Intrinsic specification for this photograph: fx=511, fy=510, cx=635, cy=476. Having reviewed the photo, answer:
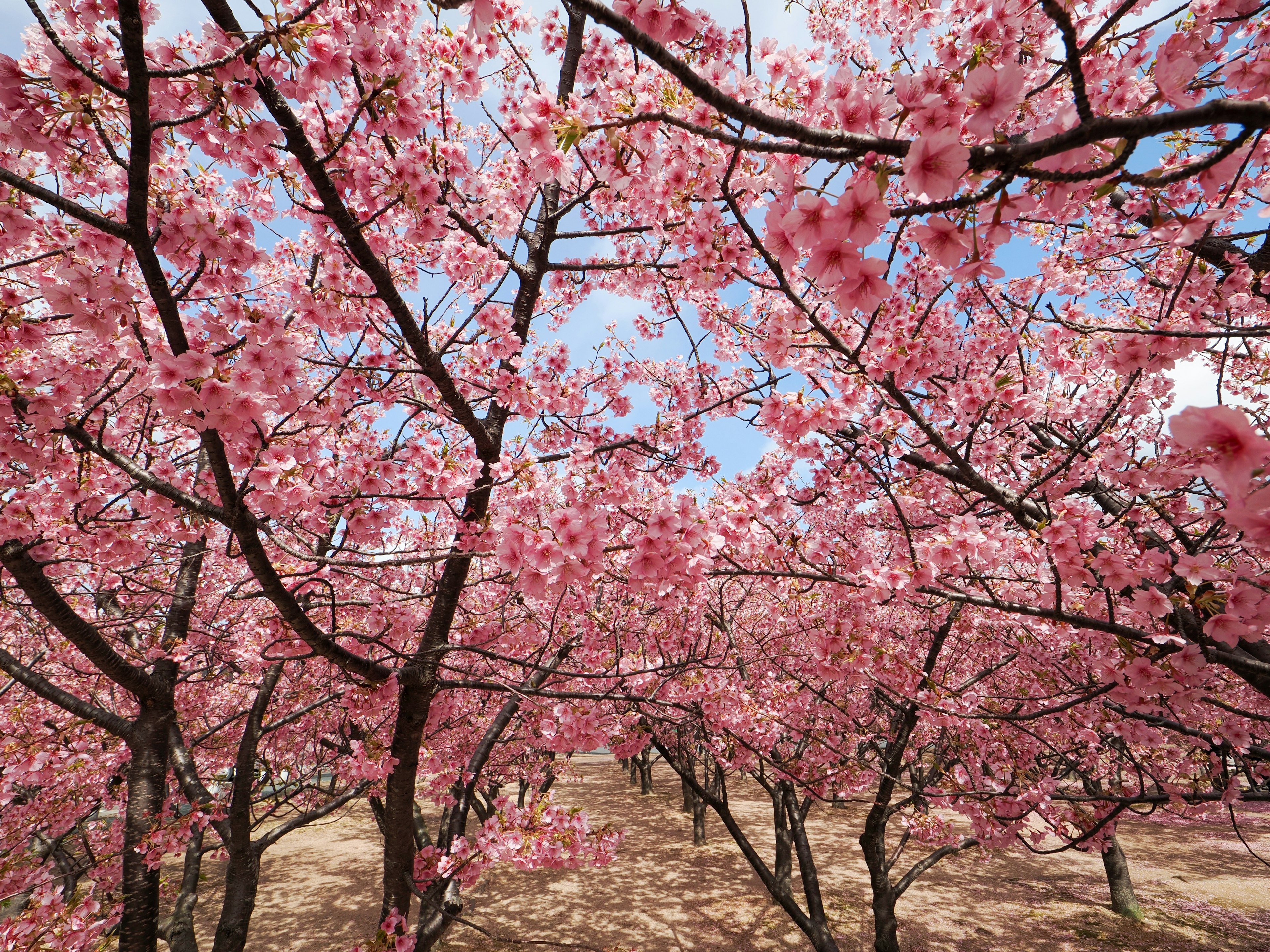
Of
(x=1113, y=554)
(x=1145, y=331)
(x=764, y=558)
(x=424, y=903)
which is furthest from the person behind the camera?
(x=424, y=903)

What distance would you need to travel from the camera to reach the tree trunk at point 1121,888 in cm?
953

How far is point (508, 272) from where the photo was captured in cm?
527

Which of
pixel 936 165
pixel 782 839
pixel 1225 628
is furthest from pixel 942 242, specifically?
pixel 782 839

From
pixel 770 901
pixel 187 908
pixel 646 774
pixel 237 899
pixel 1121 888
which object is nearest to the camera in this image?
pixel 237 899

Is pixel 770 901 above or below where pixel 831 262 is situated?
below

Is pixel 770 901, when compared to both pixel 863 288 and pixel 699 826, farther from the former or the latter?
pixel 863 288

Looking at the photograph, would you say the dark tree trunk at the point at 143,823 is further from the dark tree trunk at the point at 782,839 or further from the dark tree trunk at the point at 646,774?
the dark tree trunk at the point at 646,774

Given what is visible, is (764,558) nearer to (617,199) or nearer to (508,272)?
(617,199)

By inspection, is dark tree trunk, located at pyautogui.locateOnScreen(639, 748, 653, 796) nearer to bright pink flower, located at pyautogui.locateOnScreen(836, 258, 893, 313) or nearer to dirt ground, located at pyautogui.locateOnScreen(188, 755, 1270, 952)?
dirt ground, located at pyautogui.locateOnScreen(188, 755, 1270, 952)

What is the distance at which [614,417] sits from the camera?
24.4ft

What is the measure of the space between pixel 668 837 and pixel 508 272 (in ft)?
52.0

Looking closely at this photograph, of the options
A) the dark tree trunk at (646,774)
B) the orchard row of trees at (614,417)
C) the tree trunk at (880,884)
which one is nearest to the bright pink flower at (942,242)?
the orchard row of trees at (614,417)

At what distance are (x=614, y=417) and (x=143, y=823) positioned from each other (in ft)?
21.9

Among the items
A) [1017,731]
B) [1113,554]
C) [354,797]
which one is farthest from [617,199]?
[1017,731]
